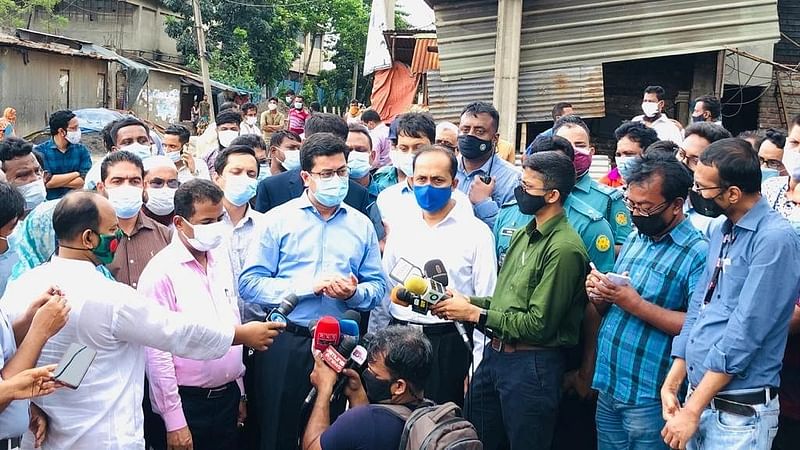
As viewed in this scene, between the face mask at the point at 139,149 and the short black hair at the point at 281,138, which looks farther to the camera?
the short black hair at the point at 281,138

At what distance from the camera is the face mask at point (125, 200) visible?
4.39 metres

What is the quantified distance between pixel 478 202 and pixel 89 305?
114 inches

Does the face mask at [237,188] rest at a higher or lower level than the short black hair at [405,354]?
higher

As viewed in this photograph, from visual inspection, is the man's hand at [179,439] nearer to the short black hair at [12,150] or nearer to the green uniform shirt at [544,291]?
the green uniform shirt at [544,291]

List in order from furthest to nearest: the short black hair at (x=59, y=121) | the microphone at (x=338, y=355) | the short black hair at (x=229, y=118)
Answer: the short black hair at (x=229, y=118)
the short black hair at (x=59, y=121)
the microphone at (x=338, y=355)

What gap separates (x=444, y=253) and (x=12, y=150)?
3246mm

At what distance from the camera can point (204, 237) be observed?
381 cm

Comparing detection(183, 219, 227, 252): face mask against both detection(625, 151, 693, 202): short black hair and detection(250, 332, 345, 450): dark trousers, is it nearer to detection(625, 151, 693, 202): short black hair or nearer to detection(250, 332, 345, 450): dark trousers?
detection(250, 332, 345, 450): dark trousers

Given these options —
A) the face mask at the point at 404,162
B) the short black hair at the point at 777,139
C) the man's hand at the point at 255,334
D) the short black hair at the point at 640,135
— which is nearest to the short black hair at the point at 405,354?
the man's hand at the point at 255,334

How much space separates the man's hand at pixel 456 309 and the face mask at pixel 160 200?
2.08 m

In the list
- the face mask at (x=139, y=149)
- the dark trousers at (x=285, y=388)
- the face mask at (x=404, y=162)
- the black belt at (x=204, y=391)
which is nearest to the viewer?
the black belt at (x=204, y=391)

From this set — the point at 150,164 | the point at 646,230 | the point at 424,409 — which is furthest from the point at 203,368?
the point at 646,230

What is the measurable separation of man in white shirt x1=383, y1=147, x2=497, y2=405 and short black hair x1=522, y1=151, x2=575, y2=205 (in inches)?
26.6

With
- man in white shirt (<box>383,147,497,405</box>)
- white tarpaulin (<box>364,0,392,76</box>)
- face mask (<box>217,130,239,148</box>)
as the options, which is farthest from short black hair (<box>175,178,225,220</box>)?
white tarpaulin (<box>364,0,392,76</box>)
